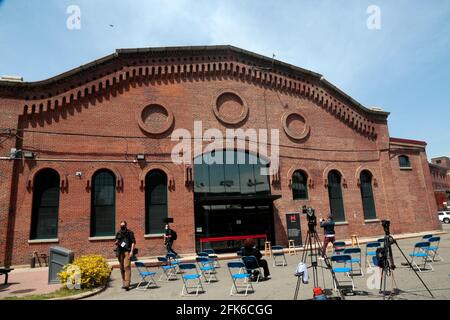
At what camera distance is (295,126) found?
2281cm

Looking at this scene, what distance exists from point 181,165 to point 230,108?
5387 millimetres

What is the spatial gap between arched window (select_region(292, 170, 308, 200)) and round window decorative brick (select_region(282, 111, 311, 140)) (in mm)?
2633

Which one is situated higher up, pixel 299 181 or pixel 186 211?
pixel 299 181

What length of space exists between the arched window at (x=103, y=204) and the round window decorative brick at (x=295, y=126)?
12.1 m

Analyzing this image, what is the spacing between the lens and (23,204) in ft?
51.6

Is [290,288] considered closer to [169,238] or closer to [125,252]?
[125,252]

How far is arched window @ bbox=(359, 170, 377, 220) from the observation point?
922 inches

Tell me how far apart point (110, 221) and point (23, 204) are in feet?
13.9

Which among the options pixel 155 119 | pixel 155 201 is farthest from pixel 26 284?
pixel 155 119

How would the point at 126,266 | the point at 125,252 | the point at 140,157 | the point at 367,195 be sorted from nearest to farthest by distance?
the point at 126,266 < the point at 125,252 < the point at 140,157 < the point at 367,195

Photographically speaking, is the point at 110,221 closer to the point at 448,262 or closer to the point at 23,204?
the point at 23,204
